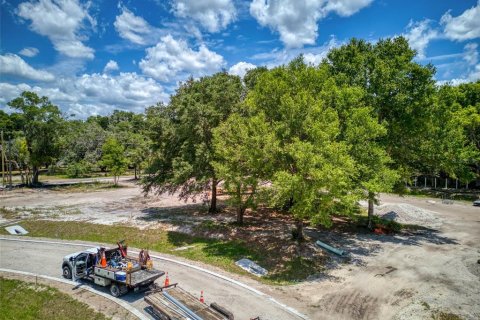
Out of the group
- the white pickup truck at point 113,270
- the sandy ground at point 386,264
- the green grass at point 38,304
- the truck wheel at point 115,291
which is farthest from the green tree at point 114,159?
the truck wheel at point 115,291

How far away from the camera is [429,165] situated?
29609 mm

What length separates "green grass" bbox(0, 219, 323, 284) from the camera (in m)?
19.9

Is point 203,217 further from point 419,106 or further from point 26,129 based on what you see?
point 26,129

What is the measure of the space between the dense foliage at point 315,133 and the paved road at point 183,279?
564cm

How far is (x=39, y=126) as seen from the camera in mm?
55875

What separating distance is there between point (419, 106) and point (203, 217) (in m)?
22.1

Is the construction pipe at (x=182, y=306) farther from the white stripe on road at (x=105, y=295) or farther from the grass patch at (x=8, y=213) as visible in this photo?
the grass patch at (x=8, y=213)

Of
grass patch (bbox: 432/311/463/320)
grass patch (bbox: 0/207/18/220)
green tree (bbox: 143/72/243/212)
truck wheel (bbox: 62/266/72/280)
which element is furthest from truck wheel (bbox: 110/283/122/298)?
grass patch (bbox: 0/207/18/220)

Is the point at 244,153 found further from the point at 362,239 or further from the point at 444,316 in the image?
the point at 444,316

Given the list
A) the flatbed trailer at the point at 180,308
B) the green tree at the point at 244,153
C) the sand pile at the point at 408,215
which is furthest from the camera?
the sand pile at the point at 408,215

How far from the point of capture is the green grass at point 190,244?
784 inches

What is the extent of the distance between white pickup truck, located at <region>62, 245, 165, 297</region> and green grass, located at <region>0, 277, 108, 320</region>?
131 cm

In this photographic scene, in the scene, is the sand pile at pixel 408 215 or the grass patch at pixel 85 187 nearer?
the sand pile at pixel 408 215

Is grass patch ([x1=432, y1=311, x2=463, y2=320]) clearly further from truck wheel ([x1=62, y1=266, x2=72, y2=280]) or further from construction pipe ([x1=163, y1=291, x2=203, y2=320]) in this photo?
truck wheel ([x1=62, y1=266, x2=72, y2=280])
